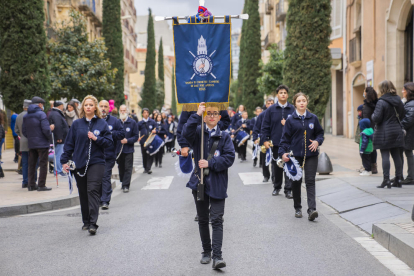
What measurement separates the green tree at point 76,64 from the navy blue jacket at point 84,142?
57.6ft

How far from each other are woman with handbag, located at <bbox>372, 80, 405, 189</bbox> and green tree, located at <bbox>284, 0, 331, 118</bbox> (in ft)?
26.3

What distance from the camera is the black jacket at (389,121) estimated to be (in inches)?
378

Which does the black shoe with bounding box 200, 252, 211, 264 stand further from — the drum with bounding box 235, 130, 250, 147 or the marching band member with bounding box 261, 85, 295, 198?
the drum with bounding box 235, 130, 250, 147

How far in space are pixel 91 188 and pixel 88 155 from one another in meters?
0.46

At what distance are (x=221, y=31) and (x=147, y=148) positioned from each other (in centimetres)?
962

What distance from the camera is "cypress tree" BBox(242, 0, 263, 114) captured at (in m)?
41.4

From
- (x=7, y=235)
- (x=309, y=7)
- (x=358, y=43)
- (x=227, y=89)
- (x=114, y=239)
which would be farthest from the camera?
(x=358, y=43)

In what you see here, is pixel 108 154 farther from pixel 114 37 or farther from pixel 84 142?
pixel 114 37

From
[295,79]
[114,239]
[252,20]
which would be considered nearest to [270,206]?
[114,239]

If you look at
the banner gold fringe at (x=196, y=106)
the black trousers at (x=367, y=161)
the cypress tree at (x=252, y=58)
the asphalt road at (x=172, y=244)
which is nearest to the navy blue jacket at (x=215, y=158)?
the banner gold fringe at (x=196, y=106)

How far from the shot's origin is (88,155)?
23.4 feet

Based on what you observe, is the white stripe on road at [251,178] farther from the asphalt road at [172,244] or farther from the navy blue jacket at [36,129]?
the navy blue jacket at [36,129]

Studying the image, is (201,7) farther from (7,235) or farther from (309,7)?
(309,7)

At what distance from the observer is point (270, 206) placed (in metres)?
9.02
